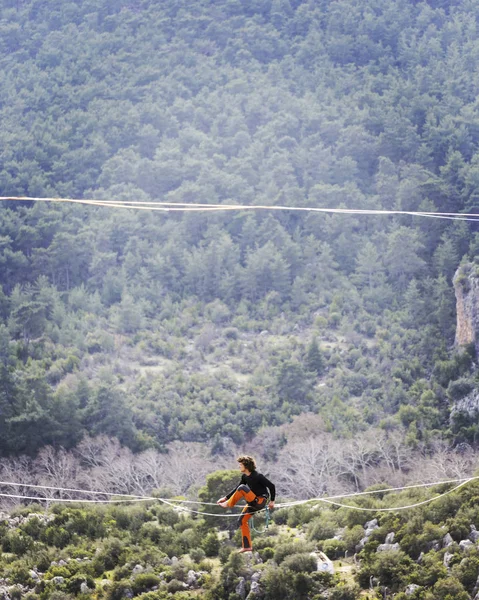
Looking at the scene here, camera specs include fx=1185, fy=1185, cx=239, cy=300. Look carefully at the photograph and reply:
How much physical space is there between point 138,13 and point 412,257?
56.5 m

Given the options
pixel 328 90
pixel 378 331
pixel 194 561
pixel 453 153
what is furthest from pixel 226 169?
pixel 194 561

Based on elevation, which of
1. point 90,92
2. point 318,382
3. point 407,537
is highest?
point 90,92

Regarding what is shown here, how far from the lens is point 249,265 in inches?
3494

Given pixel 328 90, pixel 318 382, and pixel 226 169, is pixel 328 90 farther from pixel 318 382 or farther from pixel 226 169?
pixel 318 382

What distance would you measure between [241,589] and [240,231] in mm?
58075

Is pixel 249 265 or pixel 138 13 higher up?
pixel 138 13

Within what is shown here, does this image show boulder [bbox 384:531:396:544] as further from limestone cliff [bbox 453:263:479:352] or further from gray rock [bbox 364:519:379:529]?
limestone cliff [bbox 453:263:479:352]

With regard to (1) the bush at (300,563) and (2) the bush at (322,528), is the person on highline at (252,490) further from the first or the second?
(2) the bush at (322,528)

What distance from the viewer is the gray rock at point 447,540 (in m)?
39.9

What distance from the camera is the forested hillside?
66438 millimetres

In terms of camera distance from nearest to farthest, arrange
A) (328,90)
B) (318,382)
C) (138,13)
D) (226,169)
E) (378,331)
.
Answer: (318,382), (378,331), (226,169), (328,90), (138,13)

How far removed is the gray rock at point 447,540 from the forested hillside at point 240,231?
14.9 meters

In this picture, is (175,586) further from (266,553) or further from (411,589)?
(411,589)

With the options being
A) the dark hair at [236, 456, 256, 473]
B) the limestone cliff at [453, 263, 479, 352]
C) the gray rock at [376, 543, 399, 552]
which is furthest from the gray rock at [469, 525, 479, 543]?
the limestone cliff at [453, 263, 479, 352]
